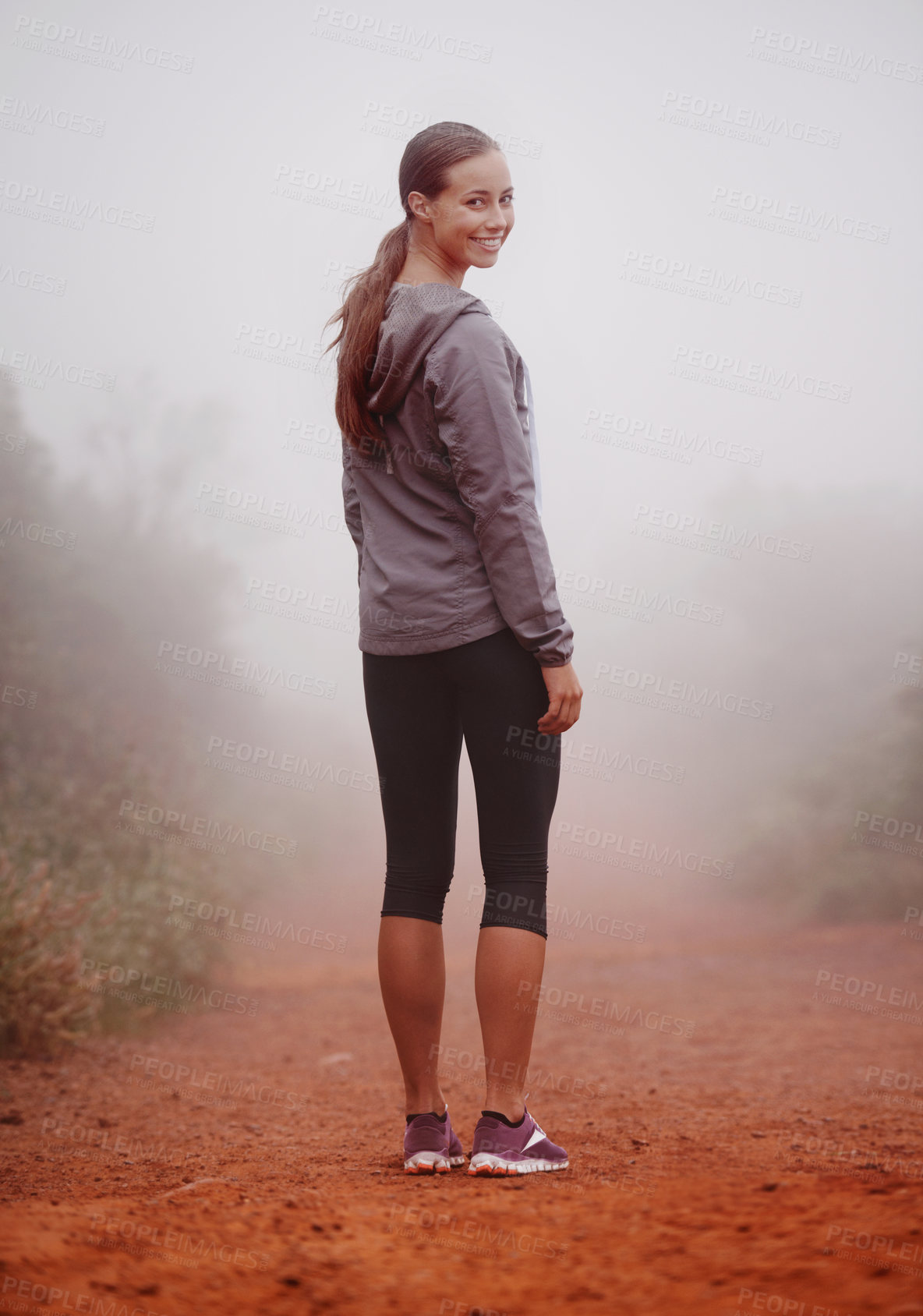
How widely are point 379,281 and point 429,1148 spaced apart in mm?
1523

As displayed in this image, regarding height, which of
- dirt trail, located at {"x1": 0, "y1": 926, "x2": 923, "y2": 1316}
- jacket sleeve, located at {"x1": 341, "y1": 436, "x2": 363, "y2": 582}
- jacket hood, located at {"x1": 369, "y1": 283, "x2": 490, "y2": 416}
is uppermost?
jacket hood, located at {"x1": 369, "y1": 283, "x2": 490, "y2": 416}

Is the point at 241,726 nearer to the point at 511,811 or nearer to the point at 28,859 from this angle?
the point at 28,859

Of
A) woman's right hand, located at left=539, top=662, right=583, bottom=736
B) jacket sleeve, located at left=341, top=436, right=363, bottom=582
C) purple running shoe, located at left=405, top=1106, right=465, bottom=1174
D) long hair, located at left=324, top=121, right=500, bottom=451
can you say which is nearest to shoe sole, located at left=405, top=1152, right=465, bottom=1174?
purple running shoe, located at left=405, top=1106, right=465, bottom=1174

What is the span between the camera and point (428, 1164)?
70.5 inches

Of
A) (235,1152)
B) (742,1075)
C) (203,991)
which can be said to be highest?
(235,1152)

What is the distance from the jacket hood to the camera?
175 cm

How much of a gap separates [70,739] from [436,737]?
387cm

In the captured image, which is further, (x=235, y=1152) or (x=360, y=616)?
(x=235, y=1152)

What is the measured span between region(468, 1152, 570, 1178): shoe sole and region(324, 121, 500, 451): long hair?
4.03 ft

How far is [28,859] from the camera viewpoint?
4.55m

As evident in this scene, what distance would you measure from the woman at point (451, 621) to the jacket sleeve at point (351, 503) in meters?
0.03

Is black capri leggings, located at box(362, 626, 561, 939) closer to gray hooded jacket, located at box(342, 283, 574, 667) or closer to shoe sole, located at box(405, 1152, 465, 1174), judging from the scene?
gray hooded jacket, located at box(342, 283, 574, 667)

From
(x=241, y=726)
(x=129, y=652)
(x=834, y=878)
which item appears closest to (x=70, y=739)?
(x=129, y=652)

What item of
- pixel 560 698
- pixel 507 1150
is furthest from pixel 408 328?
pixel 507 1150
